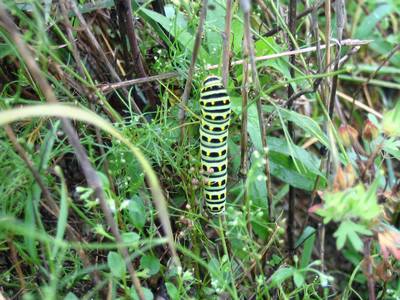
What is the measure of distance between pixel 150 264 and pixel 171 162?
0.30m

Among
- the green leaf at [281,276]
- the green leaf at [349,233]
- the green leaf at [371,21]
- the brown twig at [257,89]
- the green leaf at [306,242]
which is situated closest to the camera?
the green leaf at [349,233]

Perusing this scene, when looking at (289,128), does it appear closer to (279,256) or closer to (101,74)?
(279,256)

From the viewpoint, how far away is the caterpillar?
159 centimetres

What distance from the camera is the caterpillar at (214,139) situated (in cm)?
159

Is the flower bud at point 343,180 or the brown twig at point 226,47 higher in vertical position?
the brown twig at point 226,47

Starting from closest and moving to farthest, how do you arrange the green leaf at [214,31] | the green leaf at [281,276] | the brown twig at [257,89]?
1. the brown twig at [257,89]
2. the green leaf at [281,276]
3. the green leaf at [214,31]

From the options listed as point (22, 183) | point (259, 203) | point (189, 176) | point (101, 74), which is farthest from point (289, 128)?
point (22, 183)

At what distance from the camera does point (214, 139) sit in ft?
5.39

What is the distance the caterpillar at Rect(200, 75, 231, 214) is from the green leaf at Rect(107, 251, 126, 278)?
38cm

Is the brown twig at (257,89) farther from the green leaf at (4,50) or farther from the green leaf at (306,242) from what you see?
the green leaf at (4,50)

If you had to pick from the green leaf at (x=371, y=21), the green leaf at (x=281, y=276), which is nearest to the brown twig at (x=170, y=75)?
the green leaf at (x=281, y=276)

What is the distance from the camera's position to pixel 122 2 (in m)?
1.80

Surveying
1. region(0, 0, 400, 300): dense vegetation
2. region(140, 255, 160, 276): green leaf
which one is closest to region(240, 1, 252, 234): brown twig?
region(0, 0, 400, 300): dense vegetation

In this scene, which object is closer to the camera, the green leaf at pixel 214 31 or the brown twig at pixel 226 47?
the brown twig at pixel 226 47
